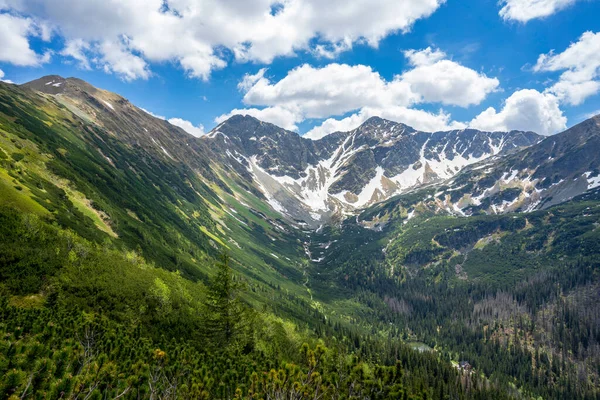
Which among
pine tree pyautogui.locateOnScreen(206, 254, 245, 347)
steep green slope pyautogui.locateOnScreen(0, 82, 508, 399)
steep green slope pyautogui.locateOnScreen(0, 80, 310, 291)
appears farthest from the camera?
steep green slope pyautogui.locateOnScreen(0, 80, 310, 291)

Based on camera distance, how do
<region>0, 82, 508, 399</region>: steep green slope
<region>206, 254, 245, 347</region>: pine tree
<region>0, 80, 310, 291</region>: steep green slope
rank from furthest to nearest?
<region>0, 80, 310, 291</region>: steep green slope < <region>206, 254, 245, 347</region>: pine tree < <region>0, 82, 508, 399</region>: steep green slope

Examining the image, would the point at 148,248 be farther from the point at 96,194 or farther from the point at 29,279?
the point at 29,279

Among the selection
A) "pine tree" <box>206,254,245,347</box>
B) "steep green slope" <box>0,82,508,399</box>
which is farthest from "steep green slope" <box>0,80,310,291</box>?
"pine tree" <box>206,254,245,347</box>

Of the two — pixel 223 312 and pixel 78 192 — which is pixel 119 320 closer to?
pixel 223 312

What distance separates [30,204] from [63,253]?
21.5 meters

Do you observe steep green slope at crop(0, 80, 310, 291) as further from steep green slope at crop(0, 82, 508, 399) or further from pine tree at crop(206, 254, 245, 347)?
pine tree at crop(206, 254, 245, 347)

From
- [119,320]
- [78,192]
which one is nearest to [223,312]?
[119,320]

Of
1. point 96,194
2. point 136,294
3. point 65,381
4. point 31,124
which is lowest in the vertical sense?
point 136,294

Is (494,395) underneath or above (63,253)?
underneath

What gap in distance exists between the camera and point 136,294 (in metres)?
59.5

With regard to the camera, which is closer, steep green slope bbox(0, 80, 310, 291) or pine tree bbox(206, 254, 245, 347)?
pine tree bbox(206, 254, 245, 347)

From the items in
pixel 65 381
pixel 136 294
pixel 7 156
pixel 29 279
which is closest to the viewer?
pixel 65 381

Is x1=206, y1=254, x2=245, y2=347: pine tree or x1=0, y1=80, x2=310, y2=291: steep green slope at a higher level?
x1=0, y1=80, x2=310, y2=291: steep green slope

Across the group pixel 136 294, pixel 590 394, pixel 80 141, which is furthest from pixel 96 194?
pixel 590 394
